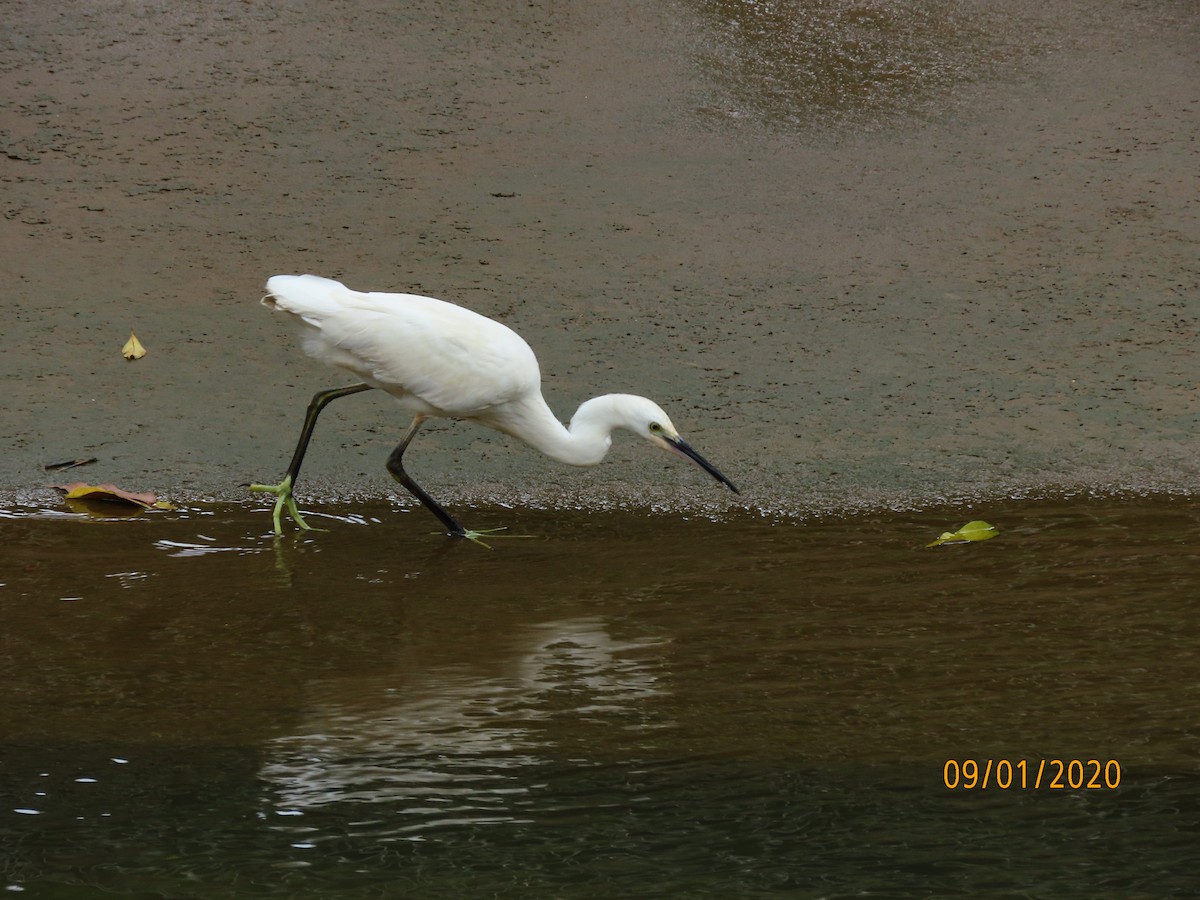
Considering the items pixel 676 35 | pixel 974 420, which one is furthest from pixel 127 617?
pixel 676 35

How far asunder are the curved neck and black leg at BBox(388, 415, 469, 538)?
35 centimetres

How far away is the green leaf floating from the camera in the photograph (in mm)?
4398

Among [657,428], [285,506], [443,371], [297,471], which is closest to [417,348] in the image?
[443,371]

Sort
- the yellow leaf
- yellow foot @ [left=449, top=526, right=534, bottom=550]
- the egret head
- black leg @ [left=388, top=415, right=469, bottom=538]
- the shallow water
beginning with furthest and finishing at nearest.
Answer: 1. the yellow leaf
2. the egret head
3. black leg @ [left=388, top=415, right=469, bottom=538]
4. yellow foot @ [left=449, top=526, right=534, bottom=550]
5. the shallow water

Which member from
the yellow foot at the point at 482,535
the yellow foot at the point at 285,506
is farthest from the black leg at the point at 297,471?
the yellow foot at the point at 482,535

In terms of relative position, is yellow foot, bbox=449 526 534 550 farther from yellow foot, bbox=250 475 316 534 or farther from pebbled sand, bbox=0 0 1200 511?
yellow foot, bbox=250 475 316 534

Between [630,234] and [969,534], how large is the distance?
3086 mm

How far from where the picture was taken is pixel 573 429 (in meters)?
4.89

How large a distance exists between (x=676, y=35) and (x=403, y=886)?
779 cm

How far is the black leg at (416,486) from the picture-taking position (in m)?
4.66

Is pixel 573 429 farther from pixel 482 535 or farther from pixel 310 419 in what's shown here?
pixel 310 419

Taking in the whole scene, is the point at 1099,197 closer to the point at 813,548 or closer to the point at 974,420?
the point at 974,420
